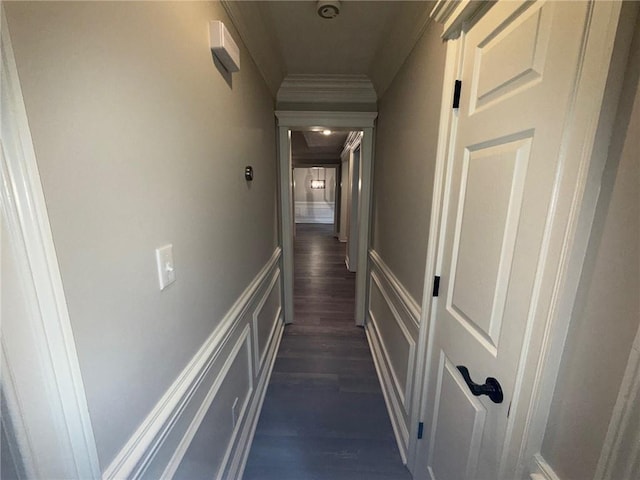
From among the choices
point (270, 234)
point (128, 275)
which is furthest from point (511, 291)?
point (270, 234)

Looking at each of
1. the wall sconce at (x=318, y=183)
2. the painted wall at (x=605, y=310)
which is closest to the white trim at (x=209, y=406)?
the painted wall at (x=605, y=310)

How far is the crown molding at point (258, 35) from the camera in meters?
1.25

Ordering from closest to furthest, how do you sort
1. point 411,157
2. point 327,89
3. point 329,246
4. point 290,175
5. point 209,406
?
point 209,406
point 411,157
point 327,89
point 290,175
point 329,246

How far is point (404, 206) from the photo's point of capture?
1.61 metres

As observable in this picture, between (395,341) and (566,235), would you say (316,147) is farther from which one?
(566,235)

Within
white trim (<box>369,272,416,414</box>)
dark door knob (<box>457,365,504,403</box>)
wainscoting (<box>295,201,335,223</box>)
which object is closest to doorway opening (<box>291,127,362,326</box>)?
white trim (<box>369,272,416,414</box>)

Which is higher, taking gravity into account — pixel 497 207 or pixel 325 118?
pixel 325 118

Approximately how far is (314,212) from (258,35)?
10.1 meters

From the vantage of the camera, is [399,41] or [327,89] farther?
→ [327,89]

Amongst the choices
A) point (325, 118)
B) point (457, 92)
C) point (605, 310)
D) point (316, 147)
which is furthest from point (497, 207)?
point (316, 147)

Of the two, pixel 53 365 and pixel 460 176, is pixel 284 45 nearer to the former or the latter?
pixel 460 176

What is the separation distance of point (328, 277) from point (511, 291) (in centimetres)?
377

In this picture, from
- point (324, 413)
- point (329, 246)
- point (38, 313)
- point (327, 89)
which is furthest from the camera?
point (329, 246)

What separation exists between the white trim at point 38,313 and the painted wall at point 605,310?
995 mm
